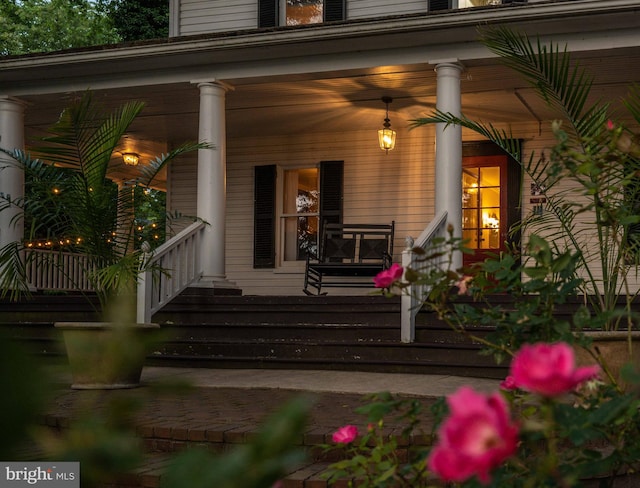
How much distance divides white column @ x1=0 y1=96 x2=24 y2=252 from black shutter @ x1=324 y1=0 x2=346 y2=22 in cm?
406

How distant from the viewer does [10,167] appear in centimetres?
977

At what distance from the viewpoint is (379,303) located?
8.13 m

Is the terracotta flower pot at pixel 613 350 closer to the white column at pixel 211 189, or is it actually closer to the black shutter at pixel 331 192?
the white column at pixel 211 189

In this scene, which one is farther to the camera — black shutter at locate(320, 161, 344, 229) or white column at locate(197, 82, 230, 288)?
black shutter at locate(320, 161, 344, 229)

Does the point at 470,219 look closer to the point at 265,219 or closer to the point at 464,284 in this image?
the point at 265,219

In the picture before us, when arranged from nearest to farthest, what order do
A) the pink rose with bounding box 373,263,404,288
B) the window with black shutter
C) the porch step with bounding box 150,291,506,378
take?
1. the pink rose with bounding box 373,263,404,288
2. the porch step with bounding box 150,291,506,378
3. the window with black shutter

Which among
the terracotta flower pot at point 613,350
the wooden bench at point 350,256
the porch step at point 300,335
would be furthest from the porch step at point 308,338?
the terracotta flower pot at point 613,350

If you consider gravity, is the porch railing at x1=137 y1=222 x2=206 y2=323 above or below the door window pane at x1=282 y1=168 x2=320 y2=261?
below

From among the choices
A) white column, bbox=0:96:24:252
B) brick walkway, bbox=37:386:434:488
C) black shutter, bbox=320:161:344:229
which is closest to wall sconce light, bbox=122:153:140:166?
white column, bbox=0:96:24:252

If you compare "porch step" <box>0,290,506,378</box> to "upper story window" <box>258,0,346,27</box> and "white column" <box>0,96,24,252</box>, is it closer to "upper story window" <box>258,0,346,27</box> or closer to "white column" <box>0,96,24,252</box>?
"white column" <box>0,96,24,252</box>

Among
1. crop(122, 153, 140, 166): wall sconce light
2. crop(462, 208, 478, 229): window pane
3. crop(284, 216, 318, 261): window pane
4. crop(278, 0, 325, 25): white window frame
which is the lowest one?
crop(284, 216, 318, 261): window pane

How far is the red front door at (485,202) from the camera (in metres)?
11.2

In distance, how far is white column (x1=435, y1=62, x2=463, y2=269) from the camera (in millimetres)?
8195

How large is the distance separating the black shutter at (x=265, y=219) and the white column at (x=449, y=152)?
14.3ft
